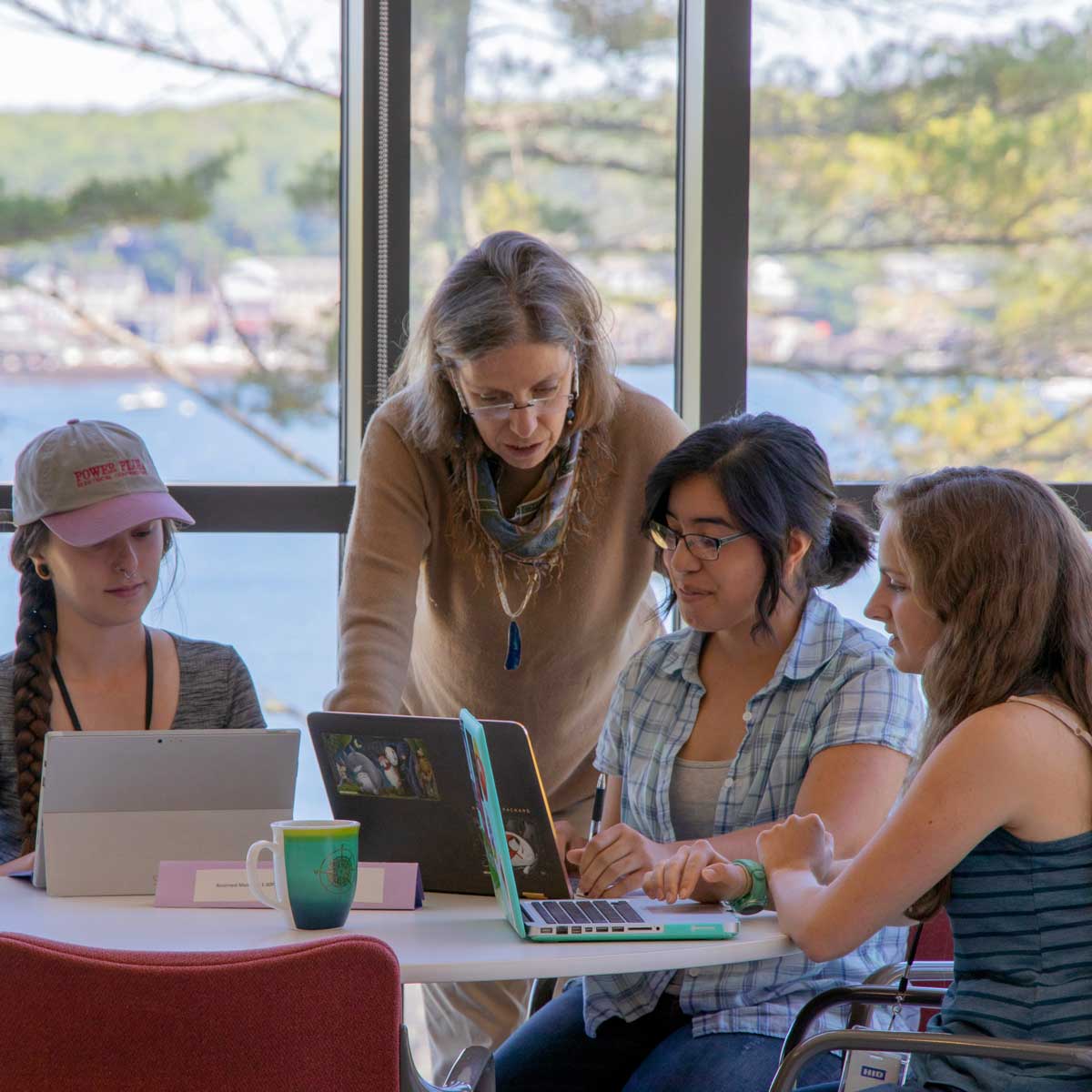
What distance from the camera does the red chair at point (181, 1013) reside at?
3.76 ft

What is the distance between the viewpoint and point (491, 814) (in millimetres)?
1553

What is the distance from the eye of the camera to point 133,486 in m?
2.23

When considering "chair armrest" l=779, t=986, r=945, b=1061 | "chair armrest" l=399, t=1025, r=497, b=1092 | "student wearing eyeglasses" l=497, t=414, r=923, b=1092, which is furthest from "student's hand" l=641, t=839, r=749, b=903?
"chair armrest" l=399, t=1025, r=497, b=1092

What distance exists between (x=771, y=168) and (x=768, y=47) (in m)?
0.27

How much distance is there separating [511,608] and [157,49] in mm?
1641

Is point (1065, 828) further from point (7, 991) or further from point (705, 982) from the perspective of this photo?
point (7, 991)

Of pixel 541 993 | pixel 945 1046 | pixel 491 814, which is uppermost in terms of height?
pixel 491 814

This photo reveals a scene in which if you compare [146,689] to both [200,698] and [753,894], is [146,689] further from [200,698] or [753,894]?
[753,894]

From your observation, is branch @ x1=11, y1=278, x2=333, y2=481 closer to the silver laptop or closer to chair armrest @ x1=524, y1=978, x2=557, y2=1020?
chair armrest @ x1=524, y1=978, x2=557, y2=1020

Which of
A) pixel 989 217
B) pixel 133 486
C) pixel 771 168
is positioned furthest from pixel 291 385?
pixel 989 217

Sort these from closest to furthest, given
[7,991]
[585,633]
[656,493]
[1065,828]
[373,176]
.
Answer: [7,991] < [1065,828] < [656,493] < [585,633] < [373,176]

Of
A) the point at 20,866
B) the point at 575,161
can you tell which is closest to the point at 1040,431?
the point at 575,161

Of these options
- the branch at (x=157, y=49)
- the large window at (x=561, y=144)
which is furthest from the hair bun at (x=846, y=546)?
the branch at (x=157, y=49)

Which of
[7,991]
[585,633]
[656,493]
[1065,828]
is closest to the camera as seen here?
[7,991]
